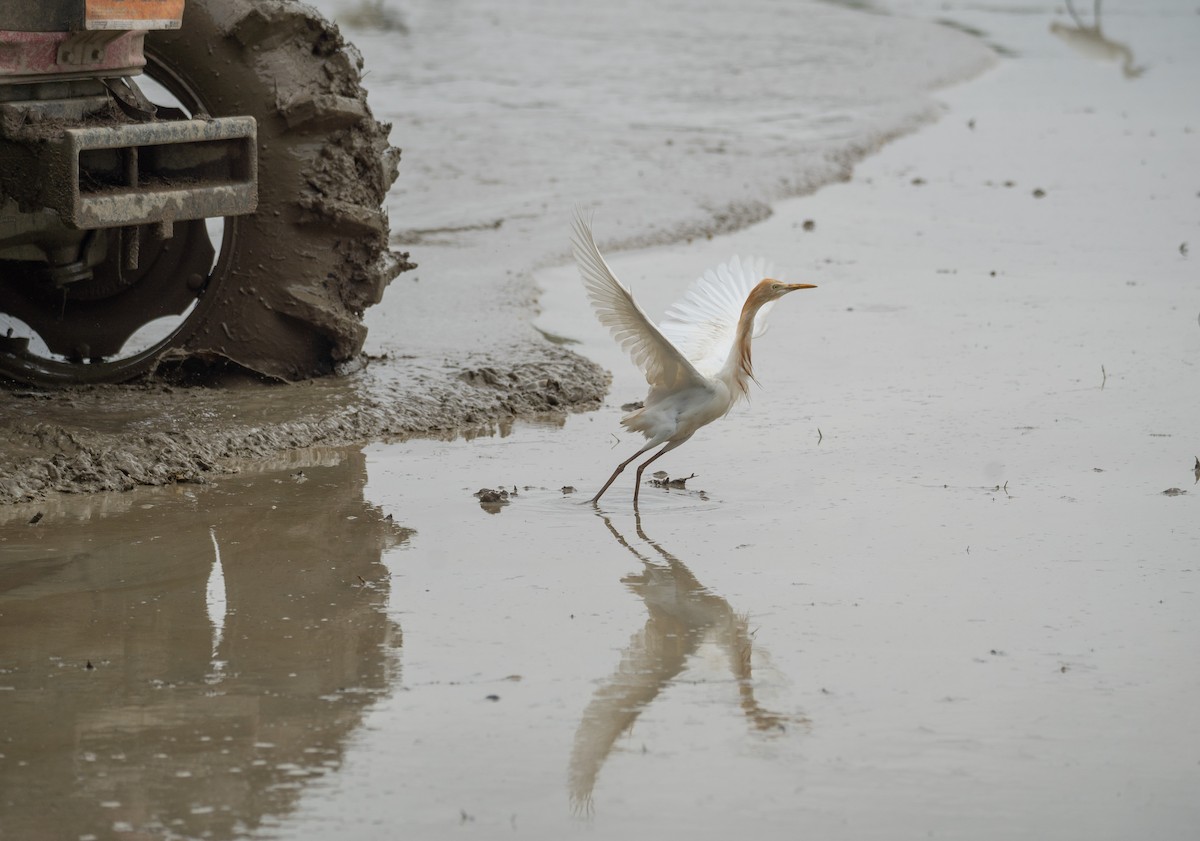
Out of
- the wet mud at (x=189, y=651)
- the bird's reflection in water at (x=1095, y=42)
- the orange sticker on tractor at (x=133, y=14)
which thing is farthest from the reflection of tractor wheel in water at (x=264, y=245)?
the bird's reflection in water at (x=1095, y=42)

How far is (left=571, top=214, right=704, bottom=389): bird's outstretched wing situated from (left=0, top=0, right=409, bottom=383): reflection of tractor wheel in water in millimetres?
1203

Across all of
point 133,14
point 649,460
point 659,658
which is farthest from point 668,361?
point 133,14

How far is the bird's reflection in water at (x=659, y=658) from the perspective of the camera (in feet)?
11.5

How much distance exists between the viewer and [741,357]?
5691mm

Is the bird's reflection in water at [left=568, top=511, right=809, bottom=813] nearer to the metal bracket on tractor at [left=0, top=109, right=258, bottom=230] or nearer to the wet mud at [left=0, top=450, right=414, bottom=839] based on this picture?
the wet mud at [left=0, top=450, right=414, bottom=839]

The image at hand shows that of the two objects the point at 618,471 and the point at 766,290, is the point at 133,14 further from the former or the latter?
the point at 766,290

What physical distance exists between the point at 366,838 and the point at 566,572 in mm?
1624

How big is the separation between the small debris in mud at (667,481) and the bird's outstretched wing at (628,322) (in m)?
0.30

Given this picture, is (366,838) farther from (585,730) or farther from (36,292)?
(36,292)

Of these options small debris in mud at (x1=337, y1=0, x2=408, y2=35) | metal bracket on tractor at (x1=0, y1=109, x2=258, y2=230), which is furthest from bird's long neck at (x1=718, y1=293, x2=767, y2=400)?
small debris in mud at (x1=337, y1=0, x2=408, y2=35)

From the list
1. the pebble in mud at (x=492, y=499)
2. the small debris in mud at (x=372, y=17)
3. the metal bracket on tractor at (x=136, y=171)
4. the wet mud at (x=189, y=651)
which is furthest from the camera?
the small debris in mud at (x=372, y=17)

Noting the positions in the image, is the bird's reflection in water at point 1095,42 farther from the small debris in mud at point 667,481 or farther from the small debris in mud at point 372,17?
the small debris in mud at point 667,481

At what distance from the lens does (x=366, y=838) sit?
10.1 feet

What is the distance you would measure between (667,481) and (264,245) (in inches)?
69.1
